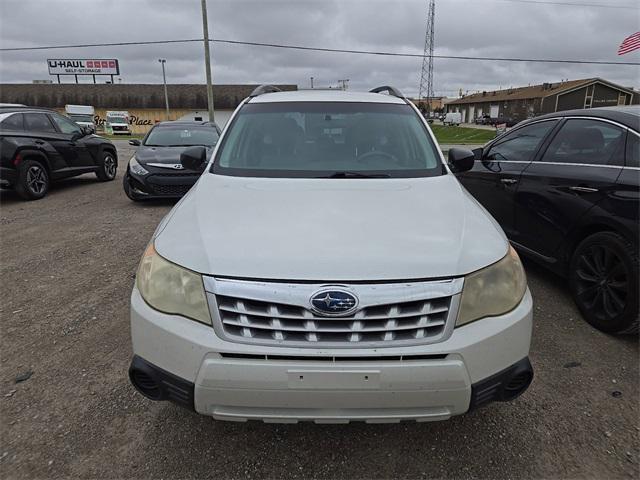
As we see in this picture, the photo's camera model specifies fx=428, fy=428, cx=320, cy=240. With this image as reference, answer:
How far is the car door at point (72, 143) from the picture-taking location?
28.6ft

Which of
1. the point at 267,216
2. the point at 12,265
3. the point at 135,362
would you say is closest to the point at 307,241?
the point at 267,216

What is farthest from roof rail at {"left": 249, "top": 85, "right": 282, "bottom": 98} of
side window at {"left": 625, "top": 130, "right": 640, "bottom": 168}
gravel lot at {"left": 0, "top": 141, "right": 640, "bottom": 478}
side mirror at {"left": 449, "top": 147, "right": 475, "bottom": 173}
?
side window at {"left": 625, "top": 130, "right": 640, "bottom": 168}

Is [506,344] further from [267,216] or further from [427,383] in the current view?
[267,216]

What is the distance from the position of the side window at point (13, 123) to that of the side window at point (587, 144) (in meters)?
8.59

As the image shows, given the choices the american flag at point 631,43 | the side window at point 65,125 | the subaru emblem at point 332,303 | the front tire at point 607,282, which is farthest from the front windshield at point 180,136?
the american flag at point 631,43

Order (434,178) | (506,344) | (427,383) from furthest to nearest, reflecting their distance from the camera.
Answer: (434,178)
(506,344)
(427,383)

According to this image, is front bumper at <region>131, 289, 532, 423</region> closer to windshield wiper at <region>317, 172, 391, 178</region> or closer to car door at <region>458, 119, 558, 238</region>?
windshield wiper at <region>317, 172, 391, 178</region>

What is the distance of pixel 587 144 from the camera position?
3.53 meters

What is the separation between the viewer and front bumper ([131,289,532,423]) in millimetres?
Answer: 1665

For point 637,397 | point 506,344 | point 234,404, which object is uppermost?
point 506,344

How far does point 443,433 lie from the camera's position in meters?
2.21

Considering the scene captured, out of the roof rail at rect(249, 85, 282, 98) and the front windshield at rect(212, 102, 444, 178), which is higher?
the roof rail at rect(249, 85, 282, 98)

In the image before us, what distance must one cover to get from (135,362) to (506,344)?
5.26 feet

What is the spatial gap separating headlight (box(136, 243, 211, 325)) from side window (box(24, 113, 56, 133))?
26.5ft
